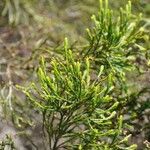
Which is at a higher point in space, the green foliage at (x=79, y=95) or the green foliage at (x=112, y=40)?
the green foliage at (x=112, y=40)

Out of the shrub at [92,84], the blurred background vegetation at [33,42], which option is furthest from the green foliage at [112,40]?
the blurred background vegetation at [33,42]

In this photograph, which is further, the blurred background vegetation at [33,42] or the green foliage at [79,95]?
the blurred background vegetation at [33,42]

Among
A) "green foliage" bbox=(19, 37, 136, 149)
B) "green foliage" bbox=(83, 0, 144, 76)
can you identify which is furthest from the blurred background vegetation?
"green foliage" bbox=(19, 37, 136, 149)

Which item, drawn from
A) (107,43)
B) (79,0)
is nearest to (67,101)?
A: (107,43)

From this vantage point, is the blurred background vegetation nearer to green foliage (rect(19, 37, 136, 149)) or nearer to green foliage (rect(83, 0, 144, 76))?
green foliage (rect(83, 0, 144, 76))

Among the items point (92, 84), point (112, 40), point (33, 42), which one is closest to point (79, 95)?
point (92, 84)

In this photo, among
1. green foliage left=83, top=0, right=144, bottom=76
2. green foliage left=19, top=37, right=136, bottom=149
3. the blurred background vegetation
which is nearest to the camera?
green foliage left=19, top=37, right=136, bottom=149

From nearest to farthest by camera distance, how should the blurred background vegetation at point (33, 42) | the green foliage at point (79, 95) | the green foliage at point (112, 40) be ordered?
the green foliage at point (79, 95), the green foliage at point (112, 40), the blurred background vegetation at point (33, 42)

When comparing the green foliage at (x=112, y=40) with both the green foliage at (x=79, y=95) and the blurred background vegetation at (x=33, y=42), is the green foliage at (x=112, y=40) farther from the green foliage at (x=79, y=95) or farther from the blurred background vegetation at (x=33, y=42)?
the blurred background vegetation at (x=33, y=42)
